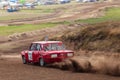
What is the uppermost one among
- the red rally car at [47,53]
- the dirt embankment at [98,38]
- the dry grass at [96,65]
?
the dry grass at [96,65]

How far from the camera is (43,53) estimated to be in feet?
66.5

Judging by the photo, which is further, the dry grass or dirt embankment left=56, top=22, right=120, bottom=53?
dirt embankment left=56, top=22, right=120, bottom=53

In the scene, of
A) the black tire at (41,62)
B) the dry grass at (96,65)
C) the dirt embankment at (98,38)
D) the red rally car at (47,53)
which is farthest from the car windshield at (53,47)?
the dirt embankment at (98,38)

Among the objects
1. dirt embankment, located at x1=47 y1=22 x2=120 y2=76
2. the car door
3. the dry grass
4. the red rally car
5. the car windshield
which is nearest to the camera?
the dry grass

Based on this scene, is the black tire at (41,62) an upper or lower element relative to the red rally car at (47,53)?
lower

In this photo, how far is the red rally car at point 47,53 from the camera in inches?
776

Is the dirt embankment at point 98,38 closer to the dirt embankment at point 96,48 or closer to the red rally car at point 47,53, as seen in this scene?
the dirt embankment at point 96,48

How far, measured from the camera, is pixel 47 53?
20.0m

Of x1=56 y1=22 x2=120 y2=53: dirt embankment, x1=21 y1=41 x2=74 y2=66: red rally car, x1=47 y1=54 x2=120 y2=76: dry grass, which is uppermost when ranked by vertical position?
x1=47 y1=54 x2=120 y2=76: dry grass

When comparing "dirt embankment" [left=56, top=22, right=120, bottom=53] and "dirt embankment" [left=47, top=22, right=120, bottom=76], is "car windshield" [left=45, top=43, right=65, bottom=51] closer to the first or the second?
"dirt embankment" [left=47, top=22, right=120, bottom=76]

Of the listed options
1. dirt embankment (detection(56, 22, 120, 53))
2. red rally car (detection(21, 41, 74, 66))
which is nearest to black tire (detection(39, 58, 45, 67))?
red rally car (detection(21, 41, 74, 66))

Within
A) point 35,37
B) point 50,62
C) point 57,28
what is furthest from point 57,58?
point 57,28

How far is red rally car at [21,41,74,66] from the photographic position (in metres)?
19.7

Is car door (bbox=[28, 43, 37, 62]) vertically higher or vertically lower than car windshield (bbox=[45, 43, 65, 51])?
lower
